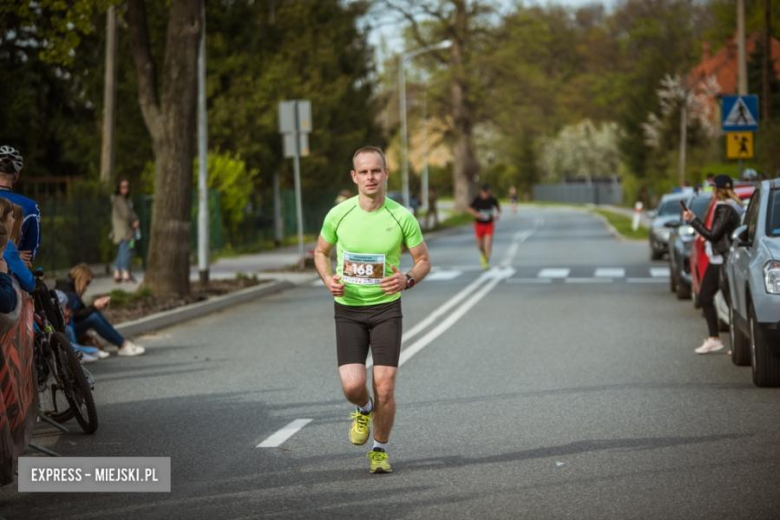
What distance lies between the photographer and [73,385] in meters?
8.90

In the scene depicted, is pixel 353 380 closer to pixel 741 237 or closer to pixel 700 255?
pixel 741 237

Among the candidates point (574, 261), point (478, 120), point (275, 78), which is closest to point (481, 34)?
point (478, 120)

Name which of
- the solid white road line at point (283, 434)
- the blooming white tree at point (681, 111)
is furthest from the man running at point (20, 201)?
the blooming white tree at point (681, 111)

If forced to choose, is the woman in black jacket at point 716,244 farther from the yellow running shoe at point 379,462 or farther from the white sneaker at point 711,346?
the yellow running shoe at point 379,462

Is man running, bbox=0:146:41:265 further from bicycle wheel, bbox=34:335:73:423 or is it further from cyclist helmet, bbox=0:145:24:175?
bicycle wheel, bbox=34:335:73:423

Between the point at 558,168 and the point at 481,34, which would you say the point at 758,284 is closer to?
the point at 481,34

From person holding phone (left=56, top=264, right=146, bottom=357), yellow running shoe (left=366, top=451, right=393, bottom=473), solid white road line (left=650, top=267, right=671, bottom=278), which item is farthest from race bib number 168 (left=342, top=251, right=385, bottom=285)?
solid white road line (left=650, top=267, right=671, bottom=278)

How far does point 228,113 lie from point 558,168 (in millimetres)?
81565

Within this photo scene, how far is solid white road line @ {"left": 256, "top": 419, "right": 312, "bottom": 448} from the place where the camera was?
8494mm

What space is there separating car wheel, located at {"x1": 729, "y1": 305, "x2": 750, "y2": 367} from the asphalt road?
131mm

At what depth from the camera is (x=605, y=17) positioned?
4306 inches

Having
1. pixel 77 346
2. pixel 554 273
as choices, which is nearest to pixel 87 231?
pixel 554 273

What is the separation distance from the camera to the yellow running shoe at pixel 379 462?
7418 mm

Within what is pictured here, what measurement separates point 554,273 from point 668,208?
408 cm
